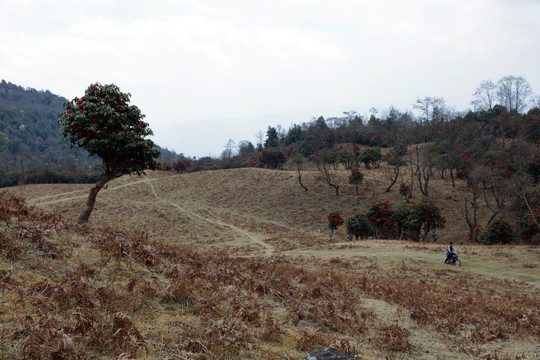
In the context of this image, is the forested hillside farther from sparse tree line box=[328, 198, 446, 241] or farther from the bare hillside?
sparse tree line box=[328, 198, 446, 241]

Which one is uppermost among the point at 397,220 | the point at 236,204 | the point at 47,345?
the point at 47,345

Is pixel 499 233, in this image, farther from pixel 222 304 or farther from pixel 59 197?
pixel 59 197

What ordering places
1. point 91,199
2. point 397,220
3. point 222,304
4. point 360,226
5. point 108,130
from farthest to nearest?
point 360,226, point 397,220, point 91,199, point 108,130, point 222,304

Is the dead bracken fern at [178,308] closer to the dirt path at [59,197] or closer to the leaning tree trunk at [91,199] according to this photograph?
the leaning tree trunk at [91,199]

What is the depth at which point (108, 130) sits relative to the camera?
1442 centimetres

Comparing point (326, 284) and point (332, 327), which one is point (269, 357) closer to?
point (332, 327)

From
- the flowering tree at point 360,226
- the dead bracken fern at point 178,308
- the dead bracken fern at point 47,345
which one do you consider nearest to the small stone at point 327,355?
the dead bracken fern at point 178,308

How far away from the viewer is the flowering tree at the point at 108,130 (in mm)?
14141

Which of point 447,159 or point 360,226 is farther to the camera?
point 447,159

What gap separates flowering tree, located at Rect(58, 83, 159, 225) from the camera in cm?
1414

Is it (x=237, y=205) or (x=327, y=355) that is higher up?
(x=327, y=355)

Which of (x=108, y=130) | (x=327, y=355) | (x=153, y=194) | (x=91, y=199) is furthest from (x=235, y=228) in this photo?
(x=327, y=355)

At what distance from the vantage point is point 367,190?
50.8 m

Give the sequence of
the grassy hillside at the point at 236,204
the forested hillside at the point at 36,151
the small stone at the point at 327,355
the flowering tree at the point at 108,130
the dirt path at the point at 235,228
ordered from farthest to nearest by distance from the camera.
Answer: the forested hillside at the point at 36,151
the grassy hillside at the point at 236,204
the dirt path at the point at 235,228
the flowering tree at the point at 108,130
the small stone at the point at 327,355
